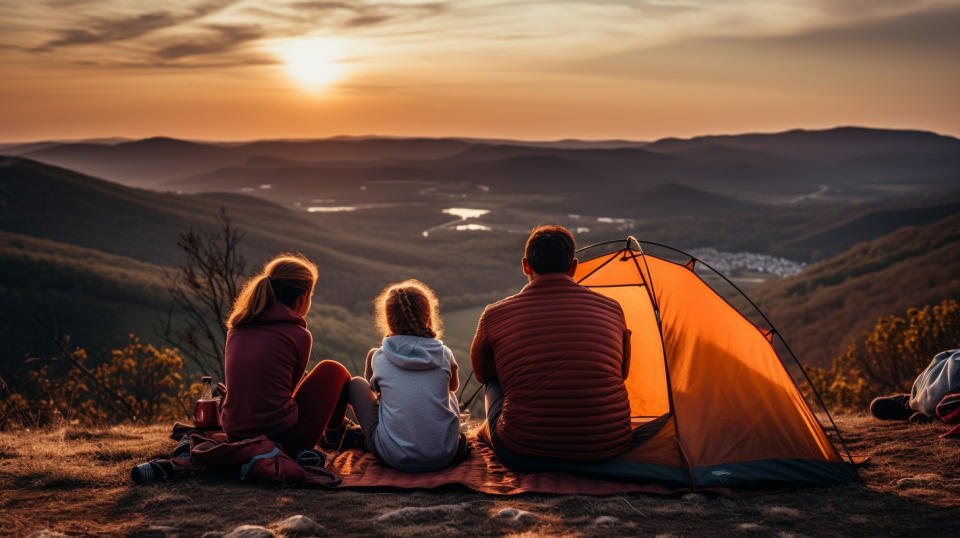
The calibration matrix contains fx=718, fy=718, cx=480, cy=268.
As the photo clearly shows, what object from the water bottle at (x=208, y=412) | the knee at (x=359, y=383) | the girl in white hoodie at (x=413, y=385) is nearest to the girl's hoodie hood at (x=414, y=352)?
the girl in white hoodie at (x=413, y=385)

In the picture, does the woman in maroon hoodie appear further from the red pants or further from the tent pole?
the tent pole

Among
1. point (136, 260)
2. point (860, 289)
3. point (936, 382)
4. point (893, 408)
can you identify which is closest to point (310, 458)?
point (936, 382)

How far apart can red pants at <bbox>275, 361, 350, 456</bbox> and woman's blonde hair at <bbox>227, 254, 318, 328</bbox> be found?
63 cm

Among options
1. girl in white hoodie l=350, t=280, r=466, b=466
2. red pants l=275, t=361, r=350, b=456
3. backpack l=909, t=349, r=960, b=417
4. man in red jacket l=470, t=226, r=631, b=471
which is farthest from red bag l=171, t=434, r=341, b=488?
backpack l=909, t=349, r=960, b=417

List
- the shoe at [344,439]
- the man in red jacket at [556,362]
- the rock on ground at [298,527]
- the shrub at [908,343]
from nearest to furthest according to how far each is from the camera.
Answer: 1. the rock on ground at [298,527]
2. the man in red jacket at [556,362]
3. the shoe at [344,439]
4. the shrub at [908,343]

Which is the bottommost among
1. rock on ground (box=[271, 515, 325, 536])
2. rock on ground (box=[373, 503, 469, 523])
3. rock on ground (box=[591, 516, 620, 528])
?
rock on ground (box=[591, 516, 620, 528])

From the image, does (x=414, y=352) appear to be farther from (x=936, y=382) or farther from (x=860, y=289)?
(x=860, y=289)

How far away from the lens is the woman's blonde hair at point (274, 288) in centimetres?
526

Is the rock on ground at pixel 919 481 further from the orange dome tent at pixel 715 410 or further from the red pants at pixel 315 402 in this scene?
the red pants at pixel 315 402

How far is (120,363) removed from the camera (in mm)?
20234

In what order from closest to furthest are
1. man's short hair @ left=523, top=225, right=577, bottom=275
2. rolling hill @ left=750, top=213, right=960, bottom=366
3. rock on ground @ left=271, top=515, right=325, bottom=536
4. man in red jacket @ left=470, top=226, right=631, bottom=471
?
1. rock on ground @ left=271, top=515, right=325, bottom=536
2. man in red jacket @ left=470, top=226, right=631, bottom=471
3. man's short hair @ left=523, top=225, right=577, bottom=275
4. rolling hill @ left=750, top=213, right=960, bottom=366

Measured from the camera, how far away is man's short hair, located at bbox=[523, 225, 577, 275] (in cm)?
536

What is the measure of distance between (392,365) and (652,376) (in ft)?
10.0

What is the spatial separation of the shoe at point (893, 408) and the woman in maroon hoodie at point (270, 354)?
19.8ft
